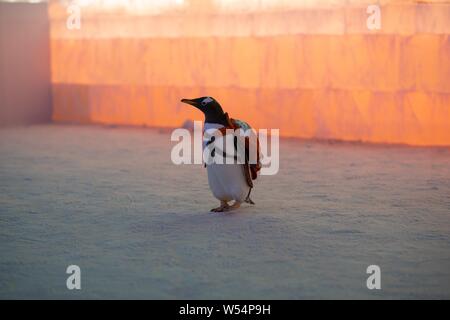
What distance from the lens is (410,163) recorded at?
26.1ft

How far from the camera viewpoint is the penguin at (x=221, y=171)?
531cm

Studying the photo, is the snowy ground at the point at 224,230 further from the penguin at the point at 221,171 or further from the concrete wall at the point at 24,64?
the concrete wall at the point at 24,64

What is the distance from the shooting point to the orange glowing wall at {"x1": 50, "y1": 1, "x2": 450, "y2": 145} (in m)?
9.20

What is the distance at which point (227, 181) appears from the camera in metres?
5.36

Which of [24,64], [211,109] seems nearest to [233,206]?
[211,109]

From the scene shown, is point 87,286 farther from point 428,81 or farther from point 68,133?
point 68,133

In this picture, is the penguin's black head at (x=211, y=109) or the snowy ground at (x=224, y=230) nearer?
the snowy ground at (x=224, y=230)

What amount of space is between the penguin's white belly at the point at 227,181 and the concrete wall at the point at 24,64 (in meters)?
7.71

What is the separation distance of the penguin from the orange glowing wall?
436 cm

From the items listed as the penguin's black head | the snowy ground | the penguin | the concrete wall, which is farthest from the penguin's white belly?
the concrete wall

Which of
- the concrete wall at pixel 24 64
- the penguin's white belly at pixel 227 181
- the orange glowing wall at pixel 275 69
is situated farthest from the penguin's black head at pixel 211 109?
the concrete wall at pixel 24 64

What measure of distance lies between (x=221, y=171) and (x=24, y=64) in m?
7.99
